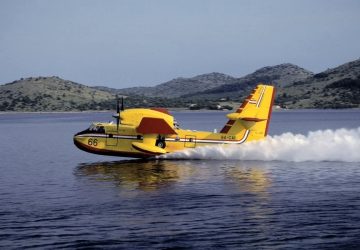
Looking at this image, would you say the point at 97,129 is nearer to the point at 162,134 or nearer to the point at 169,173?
the point at 162,134

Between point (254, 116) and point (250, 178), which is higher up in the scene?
point (254, 116)

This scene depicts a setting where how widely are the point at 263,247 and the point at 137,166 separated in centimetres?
2697

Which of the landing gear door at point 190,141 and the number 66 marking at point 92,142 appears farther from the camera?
the landing gear door at point 190,141

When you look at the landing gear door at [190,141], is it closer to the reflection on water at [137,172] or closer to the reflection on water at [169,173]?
the reflection on water at [169,173]

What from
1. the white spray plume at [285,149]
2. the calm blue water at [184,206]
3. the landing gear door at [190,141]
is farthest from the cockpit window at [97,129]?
the landing gear door at [190,141]

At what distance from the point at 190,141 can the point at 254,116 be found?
5778 mm

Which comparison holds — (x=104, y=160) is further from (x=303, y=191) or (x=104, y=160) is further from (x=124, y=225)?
(x=124, y=225)

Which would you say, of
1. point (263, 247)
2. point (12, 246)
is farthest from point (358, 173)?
point (12, 246)

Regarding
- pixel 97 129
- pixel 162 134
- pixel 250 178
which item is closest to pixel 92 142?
pixel 97 129

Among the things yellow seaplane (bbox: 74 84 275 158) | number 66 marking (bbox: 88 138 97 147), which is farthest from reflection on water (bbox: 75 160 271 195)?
number 66 marking (bbox: 88 138 97 147)

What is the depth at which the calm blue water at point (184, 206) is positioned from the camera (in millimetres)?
23594

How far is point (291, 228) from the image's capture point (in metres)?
24.9

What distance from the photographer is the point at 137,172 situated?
146 ft

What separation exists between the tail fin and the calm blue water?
3353 millimetres
